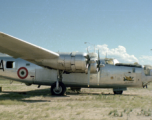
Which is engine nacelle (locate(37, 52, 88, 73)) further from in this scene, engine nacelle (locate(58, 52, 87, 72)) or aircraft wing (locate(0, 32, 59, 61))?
aircraft wing (locate(0, 32, 59, 61))

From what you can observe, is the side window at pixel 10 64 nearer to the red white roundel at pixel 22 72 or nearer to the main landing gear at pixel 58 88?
the red white roundel at pixel 22 72

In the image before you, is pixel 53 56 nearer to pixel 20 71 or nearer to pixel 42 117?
pixel 20 71

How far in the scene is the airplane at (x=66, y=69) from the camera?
Result: 1038cm

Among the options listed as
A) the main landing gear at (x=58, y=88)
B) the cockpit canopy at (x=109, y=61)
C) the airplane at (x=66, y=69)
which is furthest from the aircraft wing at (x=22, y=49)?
the cockpit canopy at (x=109, y=61)

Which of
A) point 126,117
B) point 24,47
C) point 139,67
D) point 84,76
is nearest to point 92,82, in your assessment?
point 84,76

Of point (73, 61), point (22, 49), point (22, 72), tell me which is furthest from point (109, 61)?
point (22, 72)

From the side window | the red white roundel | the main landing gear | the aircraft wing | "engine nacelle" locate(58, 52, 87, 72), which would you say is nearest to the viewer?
the aircraft wing

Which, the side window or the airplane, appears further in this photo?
the side window

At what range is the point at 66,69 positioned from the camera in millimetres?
10922

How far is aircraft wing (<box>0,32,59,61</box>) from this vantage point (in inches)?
353

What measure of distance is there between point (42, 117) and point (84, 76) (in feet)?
22.7

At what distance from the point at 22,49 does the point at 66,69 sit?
318cm

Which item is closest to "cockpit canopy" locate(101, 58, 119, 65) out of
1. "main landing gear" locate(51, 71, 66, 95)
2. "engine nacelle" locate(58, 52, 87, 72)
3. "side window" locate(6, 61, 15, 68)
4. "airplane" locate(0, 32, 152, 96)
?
"airplane" locate(0, 32, 152, 96)

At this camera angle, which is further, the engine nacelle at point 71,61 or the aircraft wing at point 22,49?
the engine nacelle at point 71,61
